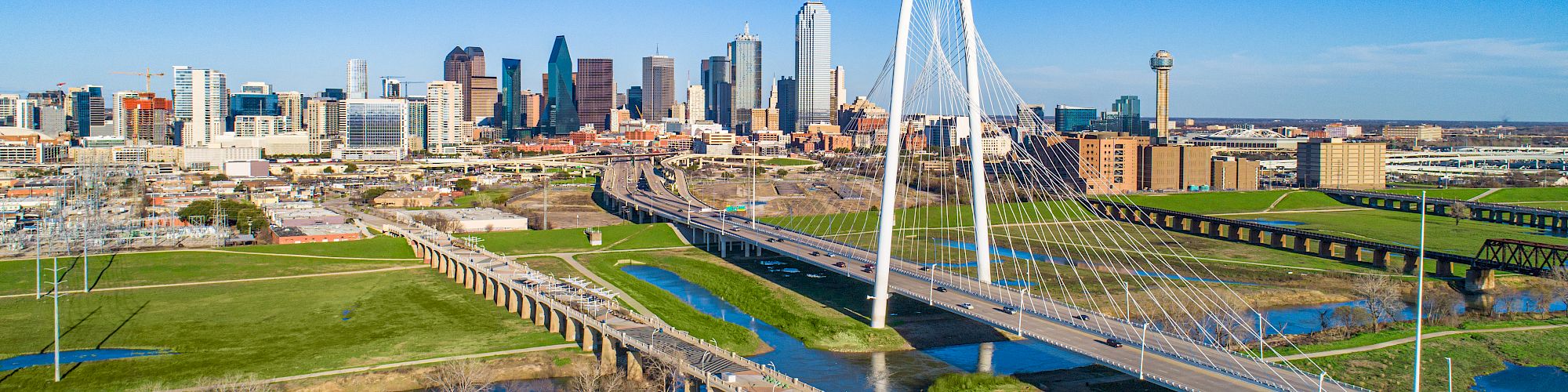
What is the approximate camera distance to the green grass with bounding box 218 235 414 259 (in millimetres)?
46656

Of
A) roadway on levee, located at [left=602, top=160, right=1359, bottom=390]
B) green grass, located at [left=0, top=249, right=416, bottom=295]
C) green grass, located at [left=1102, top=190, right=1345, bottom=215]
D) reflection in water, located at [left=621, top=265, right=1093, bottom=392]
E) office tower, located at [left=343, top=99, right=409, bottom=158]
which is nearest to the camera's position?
roadway on levee, located at [left=602, top=160, right=1359, bottom=390]

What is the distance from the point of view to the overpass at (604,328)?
23.6m

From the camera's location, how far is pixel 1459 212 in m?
65.2

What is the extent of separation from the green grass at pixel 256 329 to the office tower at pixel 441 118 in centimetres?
13237

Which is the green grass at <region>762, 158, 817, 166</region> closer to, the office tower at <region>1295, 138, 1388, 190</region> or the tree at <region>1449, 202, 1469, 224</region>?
the office tower at <region>1295, 138, 1388, 190</region>

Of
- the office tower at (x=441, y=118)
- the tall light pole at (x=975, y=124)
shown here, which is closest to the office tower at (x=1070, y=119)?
the office tower at (x=441, y=118)

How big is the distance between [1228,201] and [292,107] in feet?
512

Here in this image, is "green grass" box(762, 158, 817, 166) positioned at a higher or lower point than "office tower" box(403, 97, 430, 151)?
lower

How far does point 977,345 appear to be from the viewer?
1171 inches

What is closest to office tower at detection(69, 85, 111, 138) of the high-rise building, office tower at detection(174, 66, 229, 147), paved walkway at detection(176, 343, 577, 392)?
the high-rise building

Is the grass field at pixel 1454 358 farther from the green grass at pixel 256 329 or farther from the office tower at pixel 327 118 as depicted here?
the office tower at pixel 327 118

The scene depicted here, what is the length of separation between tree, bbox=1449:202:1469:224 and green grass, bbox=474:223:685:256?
4324 centimetres

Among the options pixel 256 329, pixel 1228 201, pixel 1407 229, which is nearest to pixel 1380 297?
pixel 1407 229

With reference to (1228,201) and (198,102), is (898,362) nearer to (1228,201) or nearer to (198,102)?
(1228,201)
